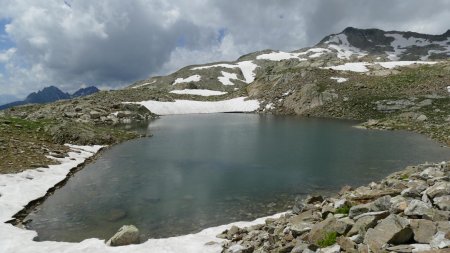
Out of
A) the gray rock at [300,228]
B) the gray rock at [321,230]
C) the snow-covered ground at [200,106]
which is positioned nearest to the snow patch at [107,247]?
the gray rock at [300,228]

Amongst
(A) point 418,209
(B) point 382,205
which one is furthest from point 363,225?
(A) point 418,209

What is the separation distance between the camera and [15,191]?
86.4 ft

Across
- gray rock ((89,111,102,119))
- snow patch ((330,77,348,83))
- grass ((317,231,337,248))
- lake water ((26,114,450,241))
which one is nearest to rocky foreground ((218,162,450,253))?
grass ((317,231,337,248))

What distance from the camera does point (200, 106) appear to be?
123 m

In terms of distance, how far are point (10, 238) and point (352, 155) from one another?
35.0 meters

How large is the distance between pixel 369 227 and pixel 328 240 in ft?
5.09

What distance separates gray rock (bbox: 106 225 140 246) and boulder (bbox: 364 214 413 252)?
37.9 feet

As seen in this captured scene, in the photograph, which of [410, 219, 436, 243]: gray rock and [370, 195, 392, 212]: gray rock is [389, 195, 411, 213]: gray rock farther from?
[410, 219, 436, 243]: gray rock

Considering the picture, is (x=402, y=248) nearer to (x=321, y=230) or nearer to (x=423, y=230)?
(x=423, y=230)

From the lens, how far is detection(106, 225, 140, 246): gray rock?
1864 cm

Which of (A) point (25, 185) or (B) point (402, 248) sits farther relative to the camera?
(A) point (25, 185)

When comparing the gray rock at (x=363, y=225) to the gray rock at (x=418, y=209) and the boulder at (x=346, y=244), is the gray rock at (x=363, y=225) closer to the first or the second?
the boulder at (x=346, y=244)

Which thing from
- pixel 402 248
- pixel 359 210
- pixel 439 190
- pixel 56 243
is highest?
pixel 439 190

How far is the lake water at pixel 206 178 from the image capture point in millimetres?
22984
